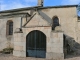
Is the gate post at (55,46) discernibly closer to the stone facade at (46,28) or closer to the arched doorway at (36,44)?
the stone facade at (46,28)

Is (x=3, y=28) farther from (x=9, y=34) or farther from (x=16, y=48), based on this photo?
(x=16, y=48)

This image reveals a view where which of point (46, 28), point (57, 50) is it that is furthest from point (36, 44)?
point (57, 50)

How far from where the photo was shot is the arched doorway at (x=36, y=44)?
15086 millimetres

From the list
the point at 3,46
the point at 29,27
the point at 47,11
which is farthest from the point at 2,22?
the point at 29,27

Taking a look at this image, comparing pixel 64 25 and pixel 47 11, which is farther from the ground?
pixel 47 11

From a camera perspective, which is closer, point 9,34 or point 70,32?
point 70,32

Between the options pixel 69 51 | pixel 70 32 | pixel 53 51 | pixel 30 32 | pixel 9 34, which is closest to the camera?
pixel 53 51

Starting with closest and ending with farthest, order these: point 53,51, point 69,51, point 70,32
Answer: point 53,51, point 69,51, point 70,32

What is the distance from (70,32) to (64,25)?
1.25 meters

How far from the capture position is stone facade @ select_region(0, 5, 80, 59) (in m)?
14.6

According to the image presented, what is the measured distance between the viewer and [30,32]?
619 inches

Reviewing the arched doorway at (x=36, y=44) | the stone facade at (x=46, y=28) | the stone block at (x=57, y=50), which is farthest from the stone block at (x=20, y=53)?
the stone block at (x=57, y=50)

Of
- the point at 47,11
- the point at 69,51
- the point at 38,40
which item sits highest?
the point at 47,11

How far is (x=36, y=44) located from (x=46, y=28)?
189cm
